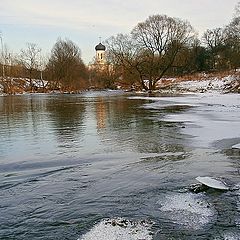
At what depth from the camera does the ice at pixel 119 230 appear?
4.32 m

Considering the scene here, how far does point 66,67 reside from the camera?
260 ft

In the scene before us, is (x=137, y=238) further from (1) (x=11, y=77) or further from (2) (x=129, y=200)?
(1) (x=11, y=77)

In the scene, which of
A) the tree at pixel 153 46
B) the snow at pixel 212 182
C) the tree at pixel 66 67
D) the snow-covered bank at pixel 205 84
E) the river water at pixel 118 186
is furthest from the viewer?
the tree at pixel 66 67

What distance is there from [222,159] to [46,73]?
7702cm

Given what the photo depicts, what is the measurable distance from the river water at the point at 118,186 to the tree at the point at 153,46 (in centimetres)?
4678

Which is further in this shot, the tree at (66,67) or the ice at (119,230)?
the tree at (66,67)

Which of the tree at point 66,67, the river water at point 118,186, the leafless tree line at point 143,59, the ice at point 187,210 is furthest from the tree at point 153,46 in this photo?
the ice at point 187,210

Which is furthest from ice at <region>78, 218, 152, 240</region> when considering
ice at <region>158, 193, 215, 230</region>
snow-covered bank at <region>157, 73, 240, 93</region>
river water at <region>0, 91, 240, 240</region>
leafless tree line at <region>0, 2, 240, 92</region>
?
leafless tree line at <region>0, 2, 240, 92</region>

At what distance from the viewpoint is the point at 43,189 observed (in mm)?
6320

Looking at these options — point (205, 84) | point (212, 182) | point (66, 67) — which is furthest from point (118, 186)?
point (66, 67)

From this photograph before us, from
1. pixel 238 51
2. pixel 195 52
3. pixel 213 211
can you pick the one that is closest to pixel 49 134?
pixel 213 211

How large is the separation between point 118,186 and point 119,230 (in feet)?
6.44

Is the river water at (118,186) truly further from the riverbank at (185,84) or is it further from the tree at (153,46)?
the tree at (153,46)

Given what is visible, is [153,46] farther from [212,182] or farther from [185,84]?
[212,182]
